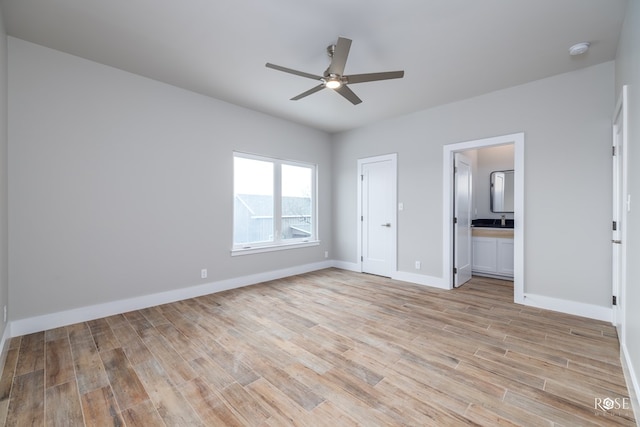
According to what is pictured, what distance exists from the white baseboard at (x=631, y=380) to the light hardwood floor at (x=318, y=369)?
0.19 feet

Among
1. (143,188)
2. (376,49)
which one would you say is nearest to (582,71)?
(376,49)

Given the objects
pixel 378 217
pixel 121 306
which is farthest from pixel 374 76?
pixel 121 306

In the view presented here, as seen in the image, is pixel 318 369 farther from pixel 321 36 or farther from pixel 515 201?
pixel 515 201

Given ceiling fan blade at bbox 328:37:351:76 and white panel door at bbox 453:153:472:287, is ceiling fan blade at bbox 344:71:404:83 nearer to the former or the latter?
ceiling fan blade at bbox 328:37:351:76

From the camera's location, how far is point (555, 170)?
3383 mm

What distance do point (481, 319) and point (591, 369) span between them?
3.32 feet

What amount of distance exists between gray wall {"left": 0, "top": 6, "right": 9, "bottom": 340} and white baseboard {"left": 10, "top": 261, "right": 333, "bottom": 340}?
0.30 m

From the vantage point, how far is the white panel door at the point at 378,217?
16.5ft

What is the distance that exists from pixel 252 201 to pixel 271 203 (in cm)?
38

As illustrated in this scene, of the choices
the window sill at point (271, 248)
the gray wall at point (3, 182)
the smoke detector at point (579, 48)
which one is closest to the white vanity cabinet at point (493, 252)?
the smoke detector at point (579, 48)

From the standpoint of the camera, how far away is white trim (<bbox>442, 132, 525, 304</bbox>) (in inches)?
141

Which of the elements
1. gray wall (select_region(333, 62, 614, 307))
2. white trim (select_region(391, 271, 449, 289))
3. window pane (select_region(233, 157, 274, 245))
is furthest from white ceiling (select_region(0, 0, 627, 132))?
white trim (select_region(391, 271, 449, 289))

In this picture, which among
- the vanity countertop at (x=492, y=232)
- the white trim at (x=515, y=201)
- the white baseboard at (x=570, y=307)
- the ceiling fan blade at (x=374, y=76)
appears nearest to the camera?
the ceiling fan blade at (x=374, y=76)

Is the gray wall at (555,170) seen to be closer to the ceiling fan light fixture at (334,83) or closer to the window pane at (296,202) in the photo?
the window pane at (296,202)
